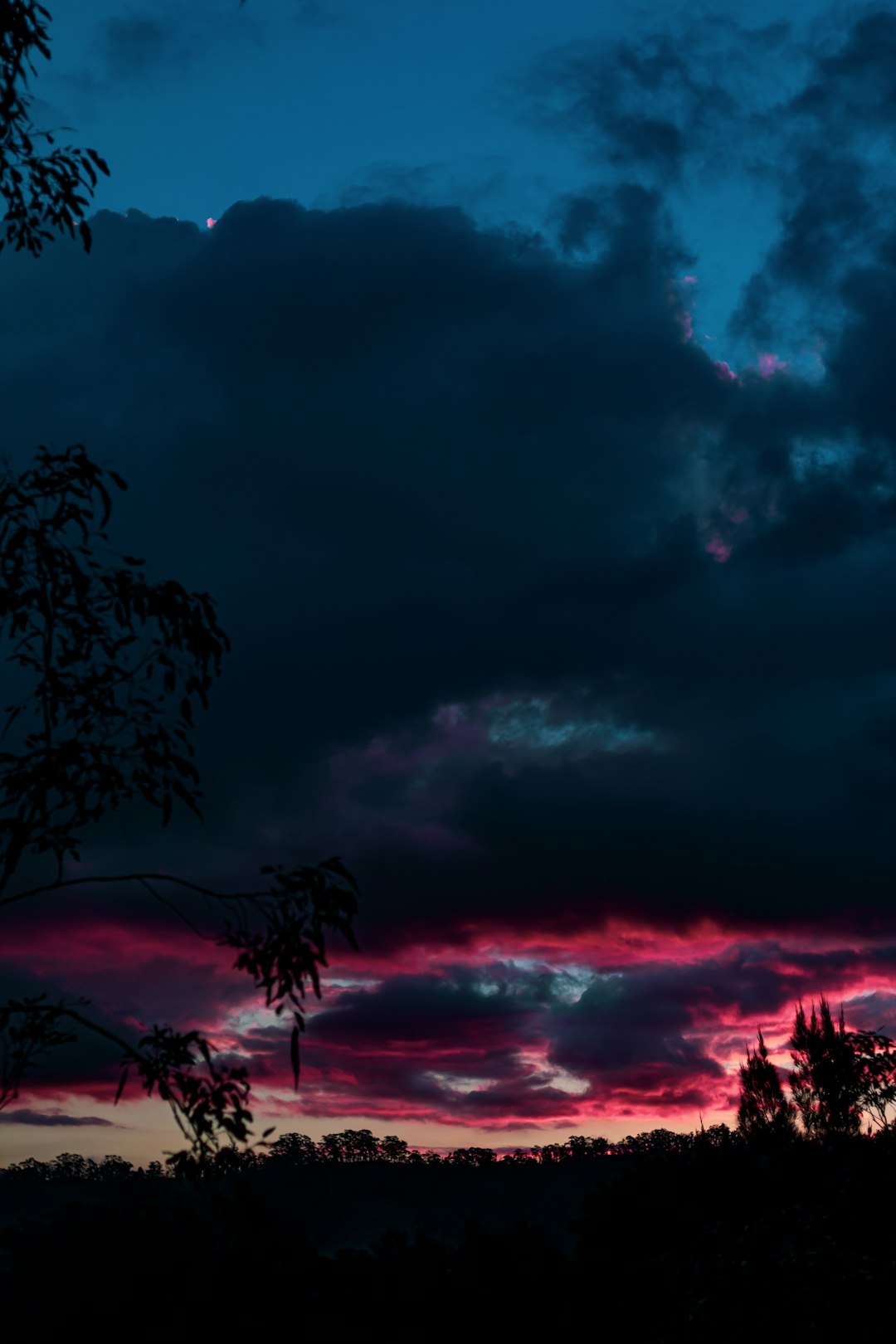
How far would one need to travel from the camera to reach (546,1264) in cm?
1477

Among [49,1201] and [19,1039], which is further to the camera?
[49,1201]

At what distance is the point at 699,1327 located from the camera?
13352 mm

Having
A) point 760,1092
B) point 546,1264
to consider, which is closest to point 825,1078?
point 760,1092

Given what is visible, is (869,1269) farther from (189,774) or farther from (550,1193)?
(550,1193)

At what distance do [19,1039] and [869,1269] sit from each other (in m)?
9.73

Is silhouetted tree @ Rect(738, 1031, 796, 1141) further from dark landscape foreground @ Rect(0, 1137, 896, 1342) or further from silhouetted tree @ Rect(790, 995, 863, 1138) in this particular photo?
dark landscape foreground @ Rect(0, 1137, 896, 1342)

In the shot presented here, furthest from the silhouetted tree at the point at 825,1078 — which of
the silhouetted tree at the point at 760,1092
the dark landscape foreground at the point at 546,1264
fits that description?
the dark landscape foreground at the point at 546,1264

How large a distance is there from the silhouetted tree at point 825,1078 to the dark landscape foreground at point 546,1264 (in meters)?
11.3

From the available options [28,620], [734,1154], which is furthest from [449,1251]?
[28,620]

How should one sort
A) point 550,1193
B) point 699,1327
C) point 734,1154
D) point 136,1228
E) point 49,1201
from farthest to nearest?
point 550,1193 < point 49,1201 < point 734,1154 < point 136,1228 < point 699,1327

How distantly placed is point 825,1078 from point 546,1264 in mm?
25094

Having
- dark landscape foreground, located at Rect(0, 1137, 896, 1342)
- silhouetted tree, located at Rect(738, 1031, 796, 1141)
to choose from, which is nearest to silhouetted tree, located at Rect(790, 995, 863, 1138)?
silhouetted tree, located at Rect(738, 1031, 796, 1141)

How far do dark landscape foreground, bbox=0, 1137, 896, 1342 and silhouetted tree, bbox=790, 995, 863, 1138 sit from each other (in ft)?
37.2

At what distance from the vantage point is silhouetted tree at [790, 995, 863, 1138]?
33.2 meters
